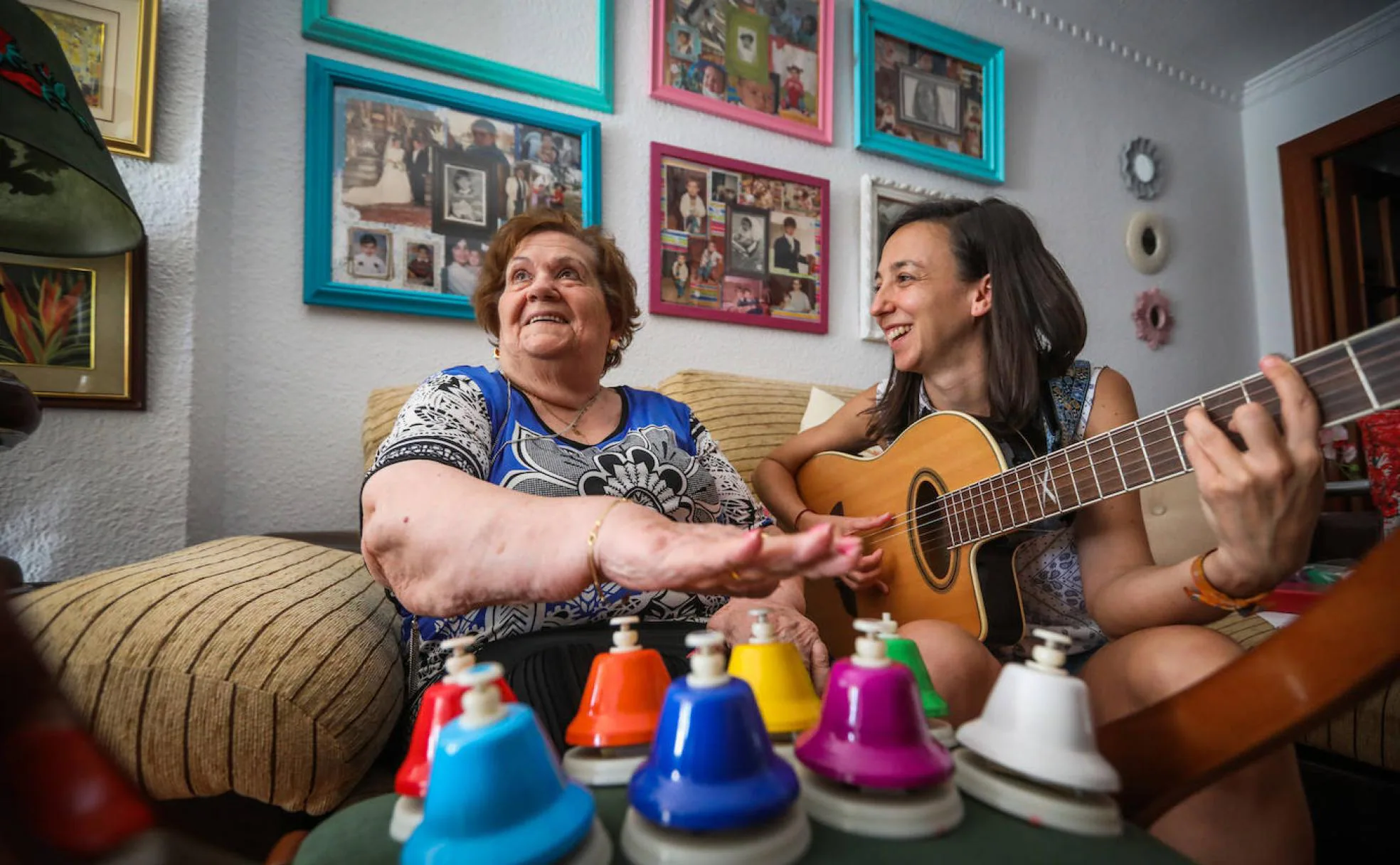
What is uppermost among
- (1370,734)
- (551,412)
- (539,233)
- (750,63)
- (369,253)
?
(750,63)

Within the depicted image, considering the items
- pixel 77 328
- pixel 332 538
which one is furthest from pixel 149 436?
pixel 332 538

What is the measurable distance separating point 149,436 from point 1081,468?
1.64 m

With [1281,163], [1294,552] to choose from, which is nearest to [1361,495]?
[1281,163]

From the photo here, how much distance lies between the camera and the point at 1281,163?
3207mm

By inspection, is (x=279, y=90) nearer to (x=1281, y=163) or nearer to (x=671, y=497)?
(x=671, y=497)

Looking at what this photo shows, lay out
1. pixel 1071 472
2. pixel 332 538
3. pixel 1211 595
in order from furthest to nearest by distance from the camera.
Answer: pixel 332 538 < pixel 1071 472 < pixel 1211 595

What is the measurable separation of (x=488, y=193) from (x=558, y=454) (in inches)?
42.7

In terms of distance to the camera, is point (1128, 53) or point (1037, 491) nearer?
point (1037, 491)

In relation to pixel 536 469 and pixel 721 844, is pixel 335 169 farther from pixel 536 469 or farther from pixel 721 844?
pixel 721 844

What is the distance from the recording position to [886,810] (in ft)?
1.18

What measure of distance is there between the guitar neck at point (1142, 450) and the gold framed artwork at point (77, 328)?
154 cm

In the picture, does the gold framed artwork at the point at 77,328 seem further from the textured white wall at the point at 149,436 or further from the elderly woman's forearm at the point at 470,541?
the elderly woman's forearm at the point at 470,541

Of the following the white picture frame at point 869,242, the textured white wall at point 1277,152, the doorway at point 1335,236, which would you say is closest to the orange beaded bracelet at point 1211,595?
the white picture frame at point 869,242

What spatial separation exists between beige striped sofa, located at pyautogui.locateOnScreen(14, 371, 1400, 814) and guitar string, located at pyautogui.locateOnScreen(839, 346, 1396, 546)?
0.86 metres
